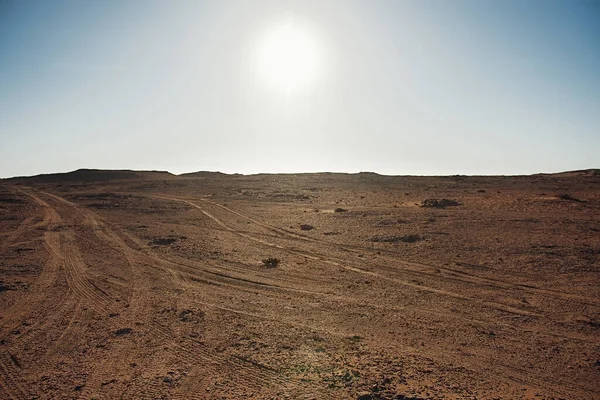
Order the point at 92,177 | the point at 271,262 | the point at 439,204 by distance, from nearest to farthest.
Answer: the point at 271,262 → the point at 439,204 → the point at 92,177

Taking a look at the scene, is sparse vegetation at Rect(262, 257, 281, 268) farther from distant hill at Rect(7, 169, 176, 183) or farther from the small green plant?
distant hill at Rect(7, 169, 176, 183)

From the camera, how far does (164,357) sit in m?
6.40

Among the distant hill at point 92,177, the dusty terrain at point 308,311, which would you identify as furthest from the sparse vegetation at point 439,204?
the distant hill at point 92,177

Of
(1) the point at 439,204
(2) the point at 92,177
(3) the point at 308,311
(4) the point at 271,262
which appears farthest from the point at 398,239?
(2) the point at 92,177

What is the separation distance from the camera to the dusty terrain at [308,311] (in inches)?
225

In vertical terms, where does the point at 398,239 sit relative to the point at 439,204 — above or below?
below

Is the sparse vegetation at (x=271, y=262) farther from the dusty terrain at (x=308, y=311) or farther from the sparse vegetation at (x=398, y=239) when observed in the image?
the sparse vegetation at (x=398, y=239)

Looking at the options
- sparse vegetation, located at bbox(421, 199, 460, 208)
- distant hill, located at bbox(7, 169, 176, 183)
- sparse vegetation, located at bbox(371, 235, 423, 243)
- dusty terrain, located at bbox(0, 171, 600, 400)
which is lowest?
dusty terrain, located at bbox(0, 171, 600, 400)

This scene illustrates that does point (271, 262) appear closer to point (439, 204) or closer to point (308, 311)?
point (308, 311)

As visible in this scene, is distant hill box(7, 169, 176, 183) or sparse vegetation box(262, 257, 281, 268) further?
distant hill box(7, 169, 176, 183)

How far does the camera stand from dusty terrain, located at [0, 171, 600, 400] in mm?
5723

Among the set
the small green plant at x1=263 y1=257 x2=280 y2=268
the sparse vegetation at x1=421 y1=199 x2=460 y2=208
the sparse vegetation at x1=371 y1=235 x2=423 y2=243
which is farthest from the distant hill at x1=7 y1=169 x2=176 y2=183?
the small green plant at x1=263 y1=257 x2=280 y2=268

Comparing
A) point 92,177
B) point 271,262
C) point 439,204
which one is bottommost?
point 271,262

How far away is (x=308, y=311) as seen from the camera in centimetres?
839
